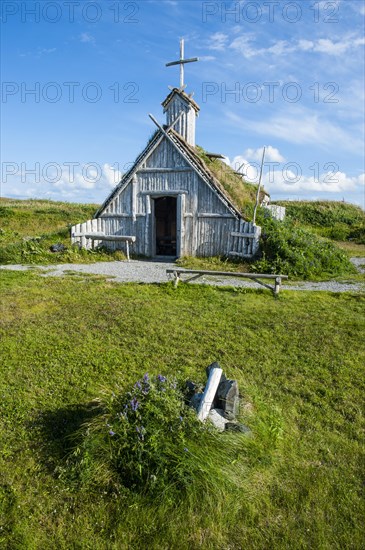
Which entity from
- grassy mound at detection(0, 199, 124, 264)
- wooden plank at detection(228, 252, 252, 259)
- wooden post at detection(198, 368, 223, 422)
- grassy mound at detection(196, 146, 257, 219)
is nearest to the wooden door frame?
grassy mound at detection(196, 146, 257, 219)

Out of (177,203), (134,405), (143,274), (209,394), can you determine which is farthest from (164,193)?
(134,405)

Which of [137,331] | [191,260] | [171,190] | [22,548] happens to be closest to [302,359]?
[137,331]

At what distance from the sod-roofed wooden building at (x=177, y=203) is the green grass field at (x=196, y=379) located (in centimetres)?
677

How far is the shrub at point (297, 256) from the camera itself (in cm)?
1488

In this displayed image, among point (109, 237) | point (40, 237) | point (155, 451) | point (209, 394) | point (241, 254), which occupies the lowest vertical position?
point (155, 451)

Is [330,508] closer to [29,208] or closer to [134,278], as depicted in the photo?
[134,278]

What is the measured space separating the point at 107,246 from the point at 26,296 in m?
8.77

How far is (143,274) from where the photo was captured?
566 inches

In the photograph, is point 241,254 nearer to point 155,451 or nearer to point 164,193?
point 164,193

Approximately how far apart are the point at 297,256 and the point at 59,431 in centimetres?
1214

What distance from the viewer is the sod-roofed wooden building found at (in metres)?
17.0

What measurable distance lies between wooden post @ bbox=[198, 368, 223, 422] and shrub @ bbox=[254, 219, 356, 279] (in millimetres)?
10417

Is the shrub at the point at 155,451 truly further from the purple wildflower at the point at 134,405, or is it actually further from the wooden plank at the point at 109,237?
the wooden plank at the point at 109,237

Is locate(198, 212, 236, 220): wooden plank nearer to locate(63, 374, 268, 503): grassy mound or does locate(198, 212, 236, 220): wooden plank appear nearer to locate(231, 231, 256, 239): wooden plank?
locate(231, 231, 256, 239): wooden plank
